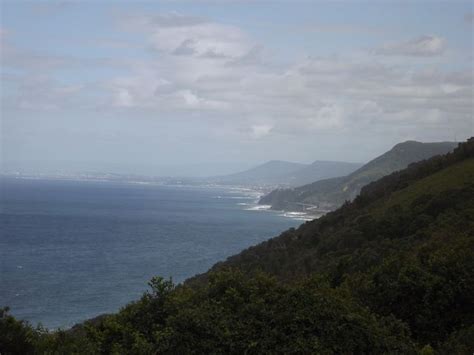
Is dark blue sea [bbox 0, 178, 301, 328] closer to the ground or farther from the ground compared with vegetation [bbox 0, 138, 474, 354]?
closer to the ground

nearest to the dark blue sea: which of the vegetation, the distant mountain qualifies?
the distant mountain

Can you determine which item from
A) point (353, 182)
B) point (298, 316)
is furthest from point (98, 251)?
point (353, 182)

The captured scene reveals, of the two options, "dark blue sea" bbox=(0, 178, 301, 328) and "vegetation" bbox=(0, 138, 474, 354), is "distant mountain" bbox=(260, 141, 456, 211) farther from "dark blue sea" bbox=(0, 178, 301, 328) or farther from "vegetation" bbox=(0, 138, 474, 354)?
"vegetation" bbox=(0, 138, 474, 354)

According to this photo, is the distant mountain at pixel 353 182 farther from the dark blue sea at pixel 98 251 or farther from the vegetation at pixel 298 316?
the vegetation at pixel 298 316

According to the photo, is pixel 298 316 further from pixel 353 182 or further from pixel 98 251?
pixel 353 182

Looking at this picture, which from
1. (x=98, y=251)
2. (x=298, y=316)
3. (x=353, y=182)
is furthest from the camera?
(x=353, y=182)

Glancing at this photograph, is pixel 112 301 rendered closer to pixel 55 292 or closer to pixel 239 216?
pixel 55 292

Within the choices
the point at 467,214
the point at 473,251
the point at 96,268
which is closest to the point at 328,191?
the point at 96,268
